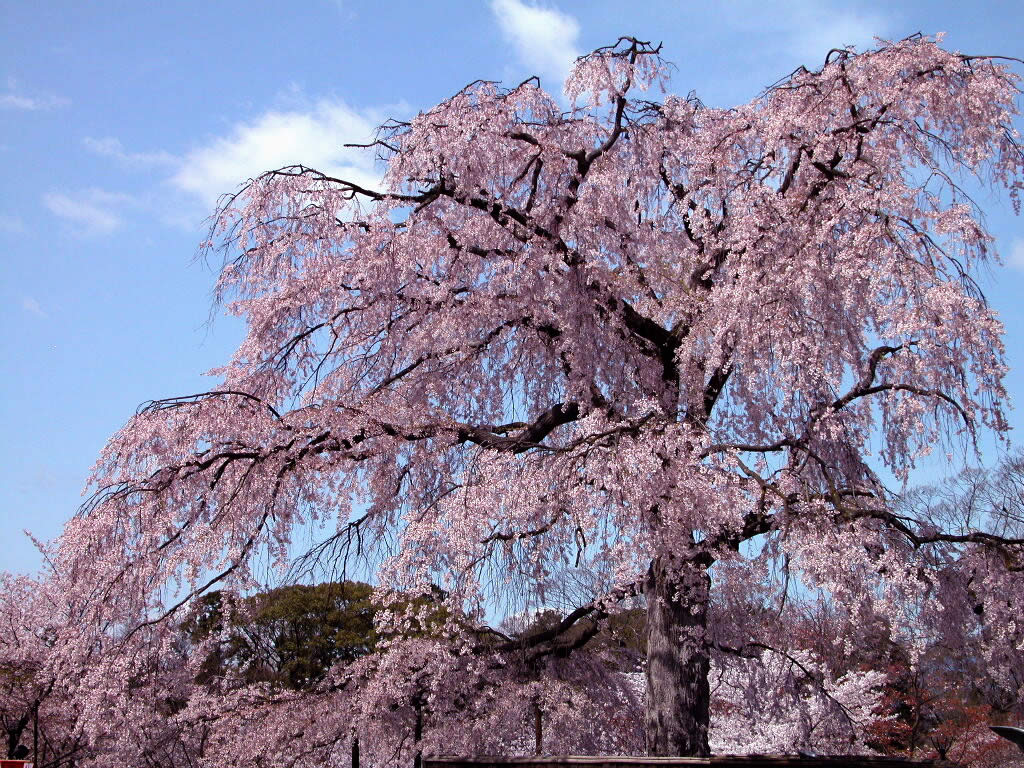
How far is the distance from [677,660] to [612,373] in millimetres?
3242

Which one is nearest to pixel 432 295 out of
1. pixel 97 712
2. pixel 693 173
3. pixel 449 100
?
pixel 449 100

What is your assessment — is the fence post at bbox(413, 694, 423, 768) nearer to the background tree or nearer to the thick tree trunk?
the background tree

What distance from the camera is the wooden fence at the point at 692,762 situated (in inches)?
155

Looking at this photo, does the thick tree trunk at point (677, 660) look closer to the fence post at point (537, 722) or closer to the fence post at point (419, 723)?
the fence post at point (537, 722)

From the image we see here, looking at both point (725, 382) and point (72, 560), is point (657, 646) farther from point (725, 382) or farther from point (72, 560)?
point (72, 560)

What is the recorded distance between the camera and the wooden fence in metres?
3.94

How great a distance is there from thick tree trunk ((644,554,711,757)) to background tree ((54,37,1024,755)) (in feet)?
0.10

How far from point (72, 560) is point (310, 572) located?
2.52m

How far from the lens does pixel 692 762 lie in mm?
3855

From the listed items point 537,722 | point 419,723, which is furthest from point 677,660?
point 419,723

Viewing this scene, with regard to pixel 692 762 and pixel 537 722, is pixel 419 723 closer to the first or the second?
pixel 537 722

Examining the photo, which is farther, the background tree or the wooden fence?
the background tree

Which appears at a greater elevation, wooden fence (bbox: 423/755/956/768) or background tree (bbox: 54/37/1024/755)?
background tree (bbox: 54/37/1024/755)

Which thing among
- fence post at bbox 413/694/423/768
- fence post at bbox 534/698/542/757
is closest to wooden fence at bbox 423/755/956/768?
fence post at bbox 534/698/542/757
